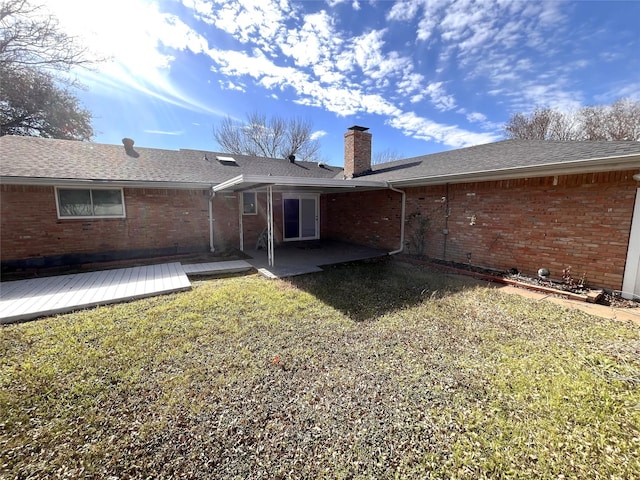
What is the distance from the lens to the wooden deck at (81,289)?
4371 mm

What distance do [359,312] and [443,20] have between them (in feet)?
27.2

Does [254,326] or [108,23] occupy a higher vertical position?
[108,23]

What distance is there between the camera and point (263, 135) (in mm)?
23828

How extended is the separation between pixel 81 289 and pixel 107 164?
4.61 m

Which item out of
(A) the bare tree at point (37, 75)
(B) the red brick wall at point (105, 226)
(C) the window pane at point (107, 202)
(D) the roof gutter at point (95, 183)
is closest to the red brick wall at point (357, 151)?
(D) the roof gutter at point (95, 183)

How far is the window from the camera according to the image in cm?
984

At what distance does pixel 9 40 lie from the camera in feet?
38.3

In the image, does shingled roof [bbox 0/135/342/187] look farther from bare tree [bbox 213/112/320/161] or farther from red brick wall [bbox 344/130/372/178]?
bare tree [bbox 213/112/320/161]

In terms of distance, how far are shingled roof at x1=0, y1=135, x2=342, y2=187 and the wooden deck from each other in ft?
8.26

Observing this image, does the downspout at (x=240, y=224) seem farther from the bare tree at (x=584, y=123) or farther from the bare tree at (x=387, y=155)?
the bare tree at (x=387, y=155)

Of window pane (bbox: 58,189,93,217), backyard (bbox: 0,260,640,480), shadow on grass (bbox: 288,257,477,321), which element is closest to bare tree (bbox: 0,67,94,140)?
window pane (bbox: 58,189,93,217)

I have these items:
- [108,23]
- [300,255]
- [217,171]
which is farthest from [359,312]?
[108,23]

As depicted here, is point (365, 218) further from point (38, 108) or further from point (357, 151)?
point (38, 108)

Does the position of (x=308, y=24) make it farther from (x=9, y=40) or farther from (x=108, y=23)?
(x=9, y=40)
